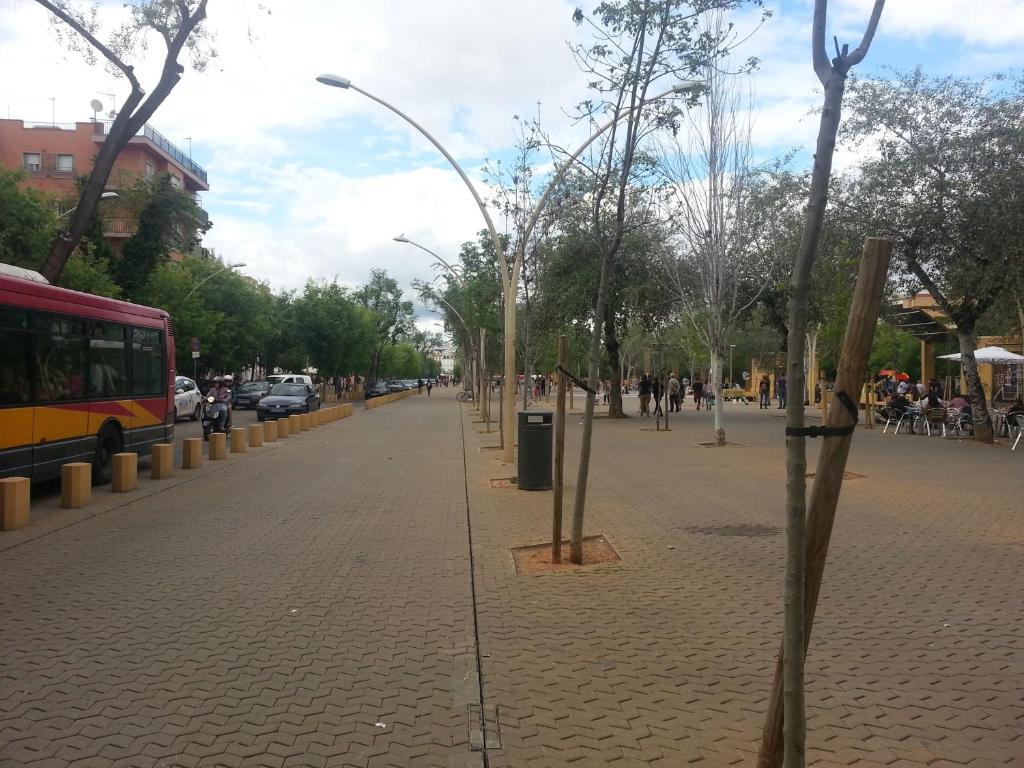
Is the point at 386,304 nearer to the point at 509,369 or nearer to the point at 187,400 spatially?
the point at 187,400

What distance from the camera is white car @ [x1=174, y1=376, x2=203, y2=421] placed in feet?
100

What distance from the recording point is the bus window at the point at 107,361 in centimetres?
1352

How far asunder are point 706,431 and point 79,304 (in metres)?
17.8

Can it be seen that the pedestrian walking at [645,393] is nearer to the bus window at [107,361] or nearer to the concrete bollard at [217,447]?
the concrete bollard at [217,447]

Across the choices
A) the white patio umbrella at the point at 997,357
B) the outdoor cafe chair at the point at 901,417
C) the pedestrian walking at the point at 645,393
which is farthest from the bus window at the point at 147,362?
the white patio umbrella at the point at 997,357

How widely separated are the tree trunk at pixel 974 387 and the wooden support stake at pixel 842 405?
1975 cm

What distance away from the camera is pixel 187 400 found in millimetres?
31031

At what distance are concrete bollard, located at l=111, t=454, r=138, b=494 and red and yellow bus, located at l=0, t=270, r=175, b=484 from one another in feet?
1.35

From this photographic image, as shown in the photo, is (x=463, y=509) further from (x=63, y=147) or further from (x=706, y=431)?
(x=63, y=147)

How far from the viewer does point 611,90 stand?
28.4ft

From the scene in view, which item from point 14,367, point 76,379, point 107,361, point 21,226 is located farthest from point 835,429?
point 21,226

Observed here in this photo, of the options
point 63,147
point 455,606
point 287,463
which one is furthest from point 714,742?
point 63,147

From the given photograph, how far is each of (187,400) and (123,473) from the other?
18.6 metres

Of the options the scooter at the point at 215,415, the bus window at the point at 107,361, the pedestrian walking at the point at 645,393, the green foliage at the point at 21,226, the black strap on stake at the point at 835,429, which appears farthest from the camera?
the pedestrian walking at the point at 645,393
